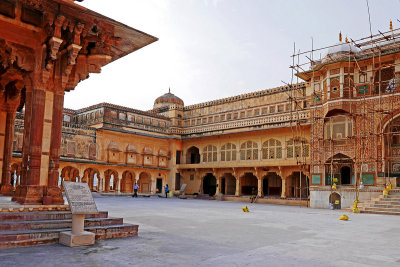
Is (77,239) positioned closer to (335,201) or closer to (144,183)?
(335,201)

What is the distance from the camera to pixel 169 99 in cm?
3766

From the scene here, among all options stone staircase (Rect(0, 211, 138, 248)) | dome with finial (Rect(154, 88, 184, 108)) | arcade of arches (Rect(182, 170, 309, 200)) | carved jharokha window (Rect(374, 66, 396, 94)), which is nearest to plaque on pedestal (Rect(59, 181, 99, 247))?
stone staircase (Rect(0, 211, 138, 248))

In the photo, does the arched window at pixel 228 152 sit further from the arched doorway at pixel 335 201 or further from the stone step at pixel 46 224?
the stone step at pixel 46 224

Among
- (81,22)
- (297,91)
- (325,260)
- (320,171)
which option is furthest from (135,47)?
(297,91)

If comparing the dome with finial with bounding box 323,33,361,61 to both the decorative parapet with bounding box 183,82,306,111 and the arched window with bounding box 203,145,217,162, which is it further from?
the arched window with bounding box 203,145,217,162

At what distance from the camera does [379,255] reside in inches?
224

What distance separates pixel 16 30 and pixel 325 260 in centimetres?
687

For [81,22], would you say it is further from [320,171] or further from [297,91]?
[297,91]

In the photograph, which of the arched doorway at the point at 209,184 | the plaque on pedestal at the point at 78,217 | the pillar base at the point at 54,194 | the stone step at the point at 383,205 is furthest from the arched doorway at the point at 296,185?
the plaque on pedestal at the point at 78,217

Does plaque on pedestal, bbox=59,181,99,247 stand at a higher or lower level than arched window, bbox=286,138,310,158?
lower

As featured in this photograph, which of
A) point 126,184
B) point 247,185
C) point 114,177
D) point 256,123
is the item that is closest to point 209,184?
point 247,185

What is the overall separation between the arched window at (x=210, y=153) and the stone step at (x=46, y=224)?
2312cm

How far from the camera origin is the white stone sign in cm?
573

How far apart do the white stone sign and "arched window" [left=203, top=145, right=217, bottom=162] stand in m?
24.0
